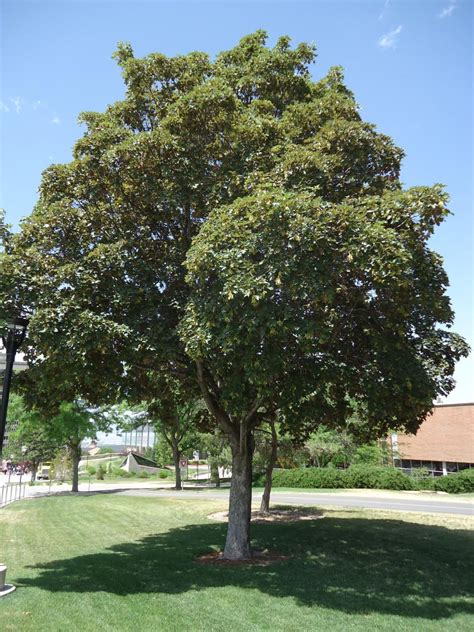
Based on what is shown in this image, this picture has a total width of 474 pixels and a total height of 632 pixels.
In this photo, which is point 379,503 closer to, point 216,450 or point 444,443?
point 216,450

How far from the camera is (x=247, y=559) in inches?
473

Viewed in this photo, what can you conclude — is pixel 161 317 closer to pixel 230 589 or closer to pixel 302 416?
pixel 302 416

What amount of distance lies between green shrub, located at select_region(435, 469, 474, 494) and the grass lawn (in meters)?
15.0

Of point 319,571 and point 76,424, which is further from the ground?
point 76,424

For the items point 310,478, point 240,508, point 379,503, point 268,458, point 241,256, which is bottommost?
point 379,503

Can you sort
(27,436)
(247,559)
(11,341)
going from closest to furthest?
1. (11,341)
2. (247,559)
3. (27,436)

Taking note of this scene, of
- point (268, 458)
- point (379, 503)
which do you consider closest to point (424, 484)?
point (379, 503)

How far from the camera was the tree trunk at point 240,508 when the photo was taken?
39.9 feet

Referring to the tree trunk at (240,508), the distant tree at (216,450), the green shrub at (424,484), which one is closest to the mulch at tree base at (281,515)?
the tree trunk at (240,508)

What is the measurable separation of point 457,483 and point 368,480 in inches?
225

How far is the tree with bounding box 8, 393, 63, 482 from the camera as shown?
102 ft

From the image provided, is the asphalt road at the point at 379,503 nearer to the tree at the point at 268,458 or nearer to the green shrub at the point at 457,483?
the tree at the point at 268,458

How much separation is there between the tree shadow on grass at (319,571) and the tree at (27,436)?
1417 centimetres

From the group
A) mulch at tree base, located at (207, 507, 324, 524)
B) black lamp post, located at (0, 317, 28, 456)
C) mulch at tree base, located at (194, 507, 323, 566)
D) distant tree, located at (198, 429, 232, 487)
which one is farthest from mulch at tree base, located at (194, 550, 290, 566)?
distant tree, located at (198, 429, 232, 487)
